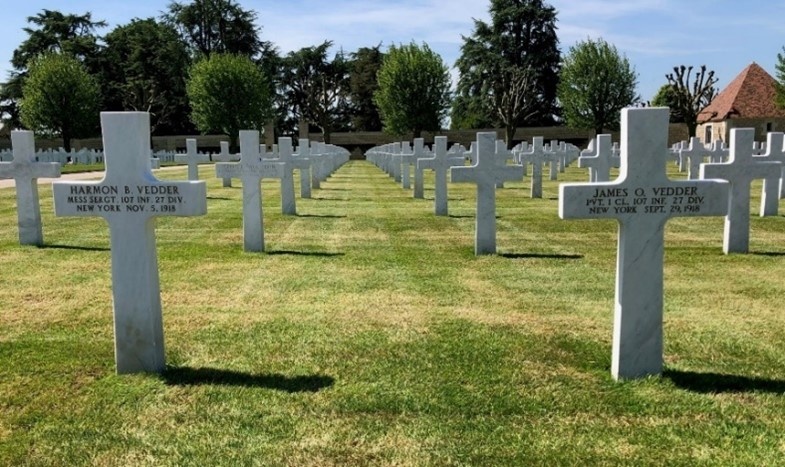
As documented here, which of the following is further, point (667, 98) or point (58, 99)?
point (667, 98)

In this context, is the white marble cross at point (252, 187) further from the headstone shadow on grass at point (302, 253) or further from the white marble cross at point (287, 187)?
the white marble cross at point (287, 187)

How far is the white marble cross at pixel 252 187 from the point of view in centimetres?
966

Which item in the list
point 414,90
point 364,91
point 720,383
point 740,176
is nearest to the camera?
point 720,383

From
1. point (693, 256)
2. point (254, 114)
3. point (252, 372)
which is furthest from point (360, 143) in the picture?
point (252, 372)

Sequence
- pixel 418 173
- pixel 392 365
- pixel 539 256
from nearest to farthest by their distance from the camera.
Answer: pixel 392 365 < pixel 539 256 < pixel 418 173

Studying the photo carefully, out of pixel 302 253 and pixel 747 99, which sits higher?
pixel 747 99

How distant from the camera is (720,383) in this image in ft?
14.5

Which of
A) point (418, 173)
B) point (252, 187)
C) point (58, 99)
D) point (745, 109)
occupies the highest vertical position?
point (58, 99)

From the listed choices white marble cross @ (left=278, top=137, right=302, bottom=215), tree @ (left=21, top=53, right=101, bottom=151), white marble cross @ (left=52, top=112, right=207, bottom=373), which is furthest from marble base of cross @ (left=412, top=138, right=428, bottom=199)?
tree @ (left=21, top=53, right=101, bottom=151)

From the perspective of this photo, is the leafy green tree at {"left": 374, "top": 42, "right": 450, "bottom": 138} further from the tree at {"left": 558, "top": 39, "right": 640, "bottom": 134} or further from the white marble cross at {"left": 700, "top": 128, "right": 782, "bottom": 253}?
the white marble cross at {"left": 700, "top": 128, "right": 782, "bottom": 253}

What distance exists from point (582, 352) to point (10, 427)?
370 centimetres

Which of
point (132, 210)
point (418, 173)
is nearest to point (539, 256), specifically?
point (132, 210)

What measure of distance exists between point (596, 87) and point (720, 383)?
50.3 meters

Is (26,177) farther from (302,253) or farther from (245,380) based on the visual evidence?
(245,380)
